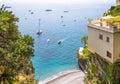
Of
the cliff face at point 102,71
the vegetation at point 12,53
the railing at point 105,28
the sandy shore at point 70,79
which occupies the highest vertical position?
the railing at point 105,28

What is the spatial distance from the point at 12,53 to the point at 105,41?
43.4ft

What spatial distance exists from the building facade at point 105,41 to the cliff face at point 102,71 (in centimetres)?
83

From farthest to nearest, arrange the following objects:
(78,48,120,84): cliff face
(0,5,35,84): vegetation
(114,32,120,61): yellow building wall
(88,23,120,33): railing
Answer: (78,48,120,84): cliff face
(114,32,120,61): yellow building wall
(88,23,120,33): railing
(0,5,35,84): vegetation

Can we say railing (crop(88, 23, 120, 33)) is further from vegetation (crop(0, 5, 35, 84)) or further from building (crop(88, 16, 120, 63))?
vegetation (crop(0, 5, 35, 84))

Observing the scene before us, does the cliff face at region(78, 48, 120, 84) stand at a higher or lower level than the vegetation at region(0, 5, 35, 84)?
lower

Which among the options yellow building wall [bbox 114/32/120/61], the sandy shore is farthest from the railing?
the sandy shore

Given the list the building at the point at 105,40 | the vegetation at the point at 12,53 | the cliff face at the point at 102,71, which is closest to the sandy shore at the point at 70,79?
the cliff face at the point at 102,71

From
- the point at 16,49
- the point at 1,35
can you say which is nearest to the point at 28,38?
the point at 16,49

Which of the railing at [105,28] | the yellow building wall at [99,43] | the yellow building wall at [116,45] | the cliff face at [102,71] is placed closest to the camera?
the railing at [105,28]

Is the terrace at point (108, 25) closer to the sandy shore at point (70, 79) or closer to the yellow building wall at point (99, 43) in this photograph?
the yellow building wall at point (99, 43)

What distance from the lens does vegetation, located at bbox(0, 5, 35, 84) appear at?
31.3 metres

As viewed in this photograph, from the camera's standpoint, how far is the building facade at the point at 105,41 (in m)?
37.1

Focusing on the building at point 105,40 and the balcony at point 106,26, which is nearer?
the balcony at point 106,26

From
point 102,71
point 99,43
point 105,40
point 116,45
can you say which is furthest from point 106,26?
point 102,71
